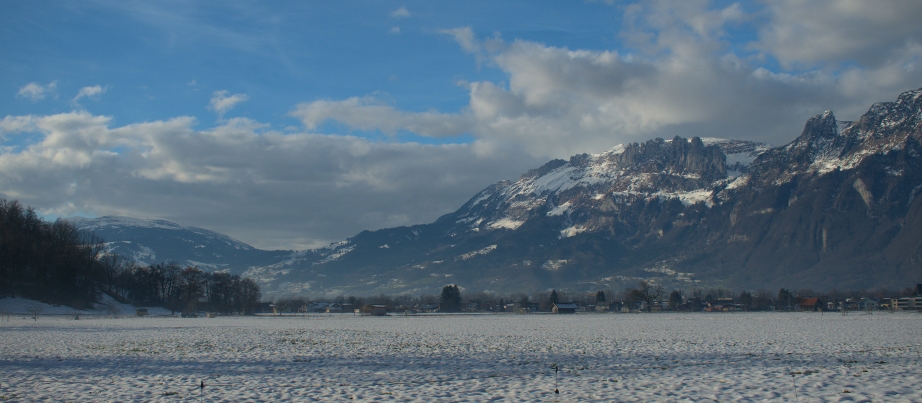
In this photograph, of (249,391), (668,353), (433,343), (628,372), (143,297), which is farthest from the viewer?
(143,297)

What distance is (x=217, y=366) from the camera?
92.5 feet

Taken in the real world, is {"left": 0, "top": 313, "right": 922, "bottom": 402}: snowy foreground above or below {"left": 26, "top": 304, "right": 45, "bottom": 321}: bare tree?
below

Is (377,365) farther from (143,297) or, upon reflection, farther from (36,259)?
(143,297)

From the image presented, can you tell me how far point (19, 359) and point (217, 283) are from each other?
154 metres

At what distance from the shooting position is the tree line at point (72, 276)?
106 metres

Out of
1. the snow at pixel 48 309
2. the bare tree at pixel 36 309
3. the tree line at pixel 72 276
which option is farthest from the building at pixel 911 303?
the bare tree at pixel 36 309

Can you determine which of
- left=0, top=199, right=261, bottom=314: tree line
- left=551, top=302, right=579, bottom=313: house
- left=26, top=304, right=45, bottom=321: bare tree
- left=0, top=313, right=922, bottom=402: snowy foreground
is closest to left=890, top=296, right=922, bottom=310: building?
left=551, top=302, right=579, bottom=313: house

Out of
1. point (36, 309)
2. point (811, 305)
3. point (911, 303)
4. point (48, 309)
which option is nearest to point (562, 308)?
point (811, 305)

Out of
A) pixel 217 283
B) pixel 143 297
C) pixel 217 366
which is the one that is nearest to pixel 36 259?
pixel 143 297

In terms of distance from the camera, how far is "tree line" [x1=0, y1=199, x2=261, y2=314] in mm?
105750

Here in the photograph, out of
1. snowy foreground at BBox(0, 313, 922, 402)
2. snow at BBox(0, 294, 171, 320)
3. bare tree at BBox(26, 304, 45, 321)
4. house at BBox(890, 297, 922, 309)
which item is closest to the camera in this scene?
snowy foreground at BBox(0, 313, 922, 402)

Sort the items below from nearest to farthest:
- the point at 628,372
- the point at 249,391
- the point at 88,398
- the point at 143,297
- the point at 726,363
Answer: the point at 88,398 → the point at 249,391 → the point at 628,372 → the point at 726,363 → the point at 143,297

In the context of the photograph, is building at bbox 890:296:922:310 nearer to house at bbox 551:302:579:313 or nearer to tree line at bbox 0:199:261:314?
house at bbox 551:302:579:313

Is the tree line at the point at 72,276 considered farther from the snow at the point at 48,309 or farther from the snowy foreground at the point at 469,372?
the snowy foreground at the point at 469,372
